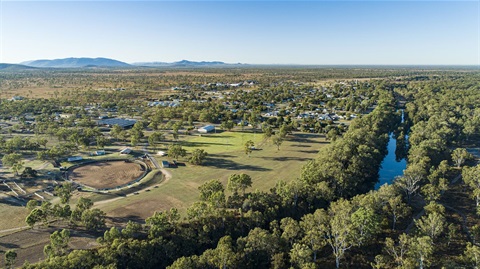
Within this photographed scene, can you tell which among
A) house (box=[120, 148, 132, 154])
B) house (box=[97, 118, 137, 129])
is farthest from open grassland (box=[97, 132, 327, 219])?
house (box=[97, 118, 137, 129])

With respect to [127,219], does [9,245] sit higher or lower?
lower

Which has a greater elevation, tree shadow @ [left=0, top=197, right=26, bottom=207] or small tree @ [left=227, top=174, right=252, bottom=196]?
small tree @ [left=227, top=174, right=252, bottom=196]

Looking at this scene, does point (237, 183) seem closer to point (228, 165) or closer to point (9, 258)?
point (228, 165)

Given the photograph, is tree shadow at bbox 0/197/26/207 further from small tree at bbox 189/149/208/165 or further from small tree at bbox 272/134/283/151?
small tree at bbox 272/134/283/151

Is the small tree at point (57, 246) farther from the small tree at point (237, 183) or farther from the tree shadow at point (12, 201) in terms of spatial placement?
the small tree at point (237, 183)

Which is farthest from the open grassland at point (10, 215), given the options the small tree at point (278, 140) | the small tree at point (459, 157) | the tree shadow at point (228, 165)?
the small tree at point (459, 157)

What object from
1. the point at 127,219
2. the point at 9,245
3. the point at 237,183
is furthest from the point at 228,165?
the point at 9,245
